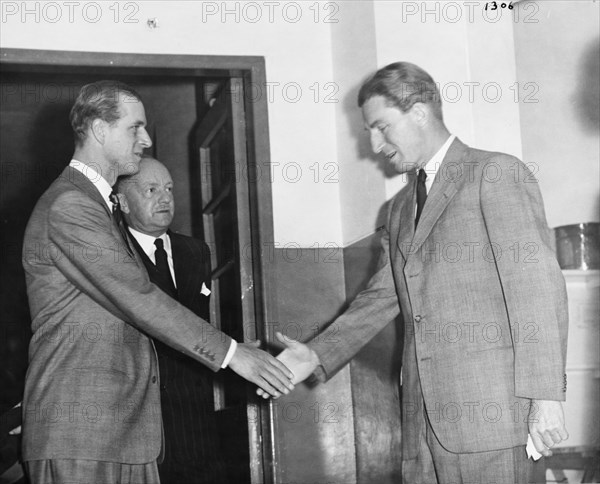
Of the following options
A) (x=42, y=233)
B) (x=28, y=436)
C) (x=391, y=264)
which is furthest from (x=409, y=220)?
(x=28, y=436)

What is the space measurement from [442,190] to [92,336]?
1259mm

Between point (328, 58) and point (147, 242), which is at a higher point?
point (328, 58)

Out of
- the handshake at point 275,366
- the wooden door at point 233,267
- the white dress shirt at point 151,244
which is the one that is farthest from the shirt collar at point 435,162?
the white dress shirt at point 151,244

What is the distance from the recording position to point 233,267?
489 centimetres

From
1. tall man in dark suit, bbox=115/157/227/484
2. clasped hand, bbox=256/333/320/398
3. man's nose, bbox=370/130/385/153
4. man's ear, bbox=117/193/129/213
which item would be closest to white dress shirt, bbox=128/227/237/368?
tall man in dark suit, bbox=115/157/227/484

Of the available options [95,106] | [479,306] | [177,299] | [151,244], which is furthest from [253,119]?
[479,306]

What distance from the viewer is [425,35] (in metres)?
4.26

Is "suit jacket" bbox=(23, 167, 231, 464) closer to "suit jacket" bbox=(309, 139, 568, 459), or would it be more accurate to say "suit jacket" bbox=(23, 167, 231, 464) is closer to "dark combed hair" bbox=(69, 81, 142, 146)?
"dark combed hair" bbox=(69, 81, 142, 146)

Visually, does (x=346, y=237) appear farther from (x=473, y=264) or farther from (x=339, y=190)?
(x=473, y=264)

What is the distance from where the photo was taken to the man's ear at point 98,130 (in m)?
3.39

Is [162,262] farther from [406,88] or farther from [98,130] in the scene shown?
[406,88]

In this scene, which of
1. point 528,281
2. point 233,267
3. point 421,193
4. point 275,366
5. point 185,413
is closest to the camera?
point 528,281

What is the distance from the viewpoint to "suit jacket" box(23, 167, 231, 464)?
114 inches

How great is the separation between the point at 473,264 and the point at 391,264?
0.48 m
